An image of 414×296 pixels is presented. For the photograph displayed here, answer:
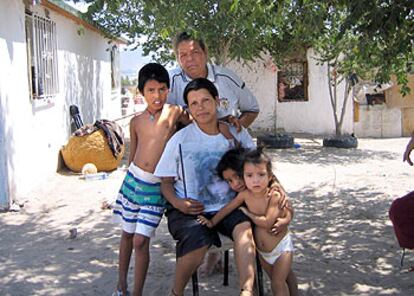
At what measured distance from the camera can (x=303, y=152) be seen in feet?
35.7

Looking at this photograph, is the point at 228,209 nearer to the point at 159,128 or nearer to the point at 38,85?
the point at 159,128

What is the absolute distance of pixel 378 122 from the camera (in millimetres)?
13656

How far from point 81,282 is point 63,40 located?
19.9 feet

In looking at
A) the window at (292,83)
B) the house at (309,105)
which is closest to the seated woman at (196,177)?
the house at (309,105)

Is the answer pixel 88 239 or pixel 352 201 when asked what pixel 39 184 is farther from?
pixel 352 201

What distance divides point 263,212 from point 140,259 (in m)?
0.84

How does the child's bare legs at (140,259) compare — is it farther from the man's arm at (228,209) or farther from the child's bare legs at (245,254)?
the child's bare legs at (245,254)

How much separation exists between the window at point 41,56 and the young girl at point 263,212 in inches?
192

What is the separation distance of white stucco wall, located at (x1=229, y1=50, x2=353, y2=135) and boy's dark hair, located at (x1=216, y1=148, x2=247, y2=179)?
11134 mm

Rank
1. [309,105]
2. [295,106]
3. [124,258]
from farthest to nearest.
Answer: [295,106]
[309,105]
[124,258]

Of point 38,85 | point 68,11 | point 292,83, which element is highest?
point 68,11

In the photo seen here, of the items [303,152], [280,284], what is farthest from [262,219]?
[303,152]

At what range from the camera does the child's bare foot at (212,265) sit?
12.5 feet

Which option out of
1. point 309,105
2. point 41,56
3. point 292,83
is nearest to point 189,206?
point 41,56
